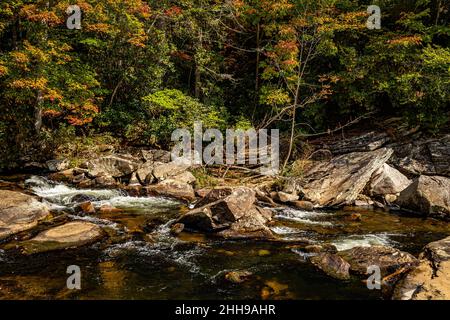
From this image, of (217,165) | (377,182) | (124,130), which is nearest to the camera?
(377,182)

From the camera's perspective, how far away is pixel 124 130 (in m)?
17.8

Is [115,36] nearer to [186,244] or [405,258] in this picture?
[186,244]

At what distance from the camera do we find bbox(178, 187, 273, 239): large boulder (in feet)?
28.4

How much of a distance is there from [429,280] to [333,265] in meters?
1.63

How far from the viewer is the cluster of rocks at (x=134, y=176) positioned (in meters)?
12.5

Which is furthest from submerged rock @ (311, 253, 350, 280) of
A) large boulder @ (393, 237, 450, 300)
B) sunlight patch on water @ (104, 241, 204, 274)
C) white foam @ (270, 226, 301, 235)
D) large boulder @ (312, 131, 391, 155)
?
large boulder @ (312, 131, 391, 155)

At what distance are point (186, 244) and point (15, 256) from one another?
3.46 m

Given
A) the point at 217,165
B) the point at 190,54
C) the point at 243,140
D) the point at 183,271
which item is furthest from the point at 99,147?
the point at 183,271

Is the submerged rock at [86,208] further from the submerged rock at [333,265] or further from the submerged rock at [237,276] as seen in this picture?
the submerged rock at [333,265]

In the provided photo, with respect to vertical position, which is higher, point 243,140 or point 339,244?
point 243,140

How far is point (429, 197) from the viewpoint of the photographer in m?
10.9

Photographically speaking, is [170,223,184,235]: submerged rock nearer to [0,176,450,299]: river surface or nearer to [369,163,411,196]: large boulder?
[0,176,450,299]: river surface

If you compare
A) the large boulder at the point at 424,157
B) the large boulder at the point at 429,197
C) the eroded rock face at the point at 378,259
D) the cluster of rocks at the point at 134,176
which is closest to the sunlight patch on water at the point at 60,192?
the cluster of rocks at the point at 134,176

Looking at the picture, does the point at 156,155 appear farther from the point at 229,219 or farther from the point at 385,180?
the point at 385,180
